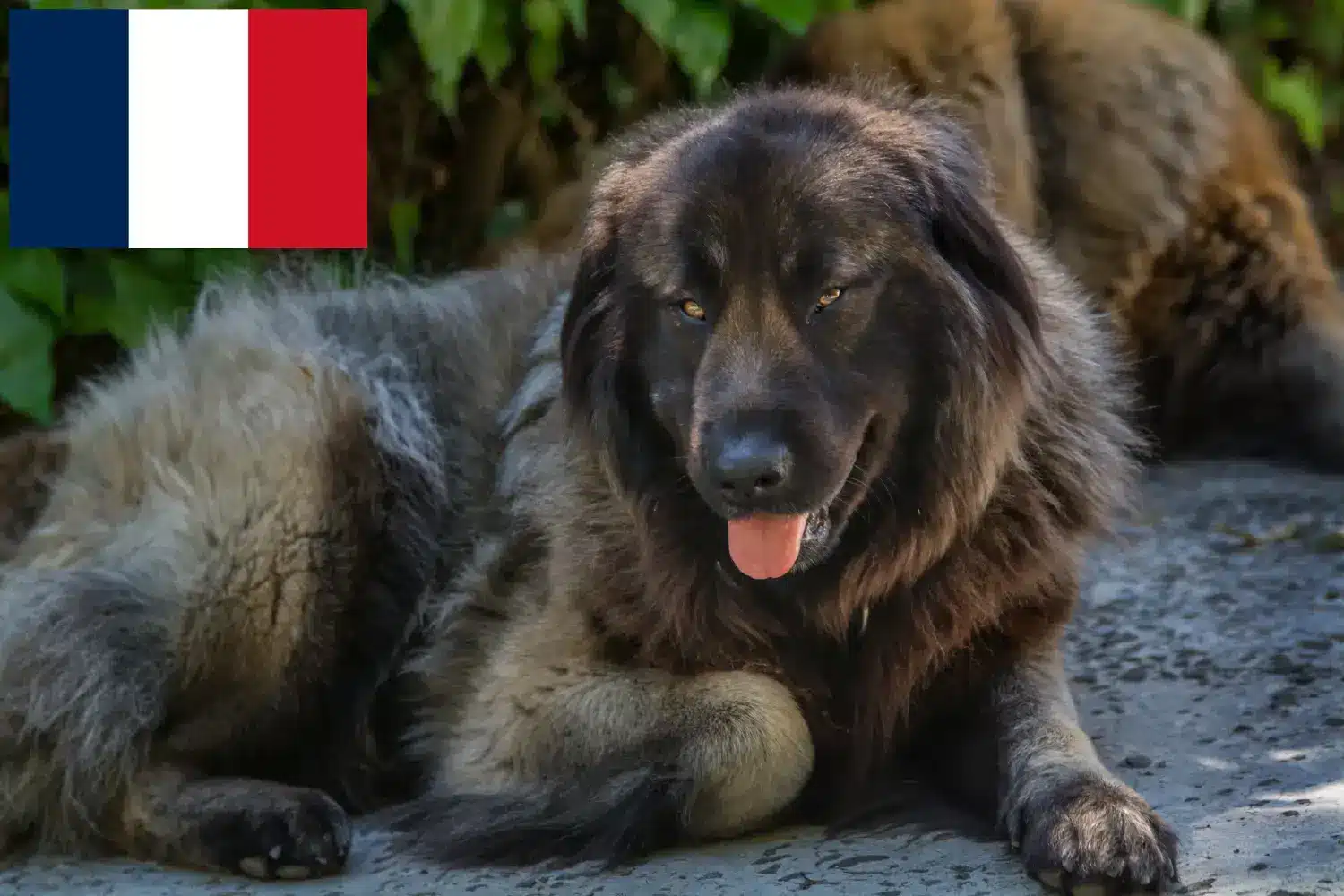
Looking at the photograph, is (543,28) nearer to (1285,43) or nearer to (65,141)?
(65,141)

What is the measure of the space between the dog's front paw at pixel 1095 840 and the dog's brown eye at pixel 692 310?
121 cm

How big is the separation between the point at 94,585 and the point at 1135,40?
4.54 metres

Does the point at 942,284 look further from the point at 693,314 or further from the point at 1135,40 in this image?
the point at 1135,40

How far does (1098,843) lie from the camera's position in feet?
10.9

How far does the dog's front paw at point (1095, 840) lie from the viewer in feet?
10.7

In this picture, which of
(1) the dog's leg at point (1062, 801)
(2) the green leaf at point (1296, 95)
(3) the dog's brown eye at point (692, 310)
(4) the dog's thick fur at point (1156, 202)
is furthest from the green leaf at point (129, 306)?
(2) the green leaf at point (1296, 95)

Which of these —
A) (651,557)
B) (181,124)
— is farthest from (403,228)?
(651,557)

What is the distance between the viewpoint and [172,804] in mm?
4012

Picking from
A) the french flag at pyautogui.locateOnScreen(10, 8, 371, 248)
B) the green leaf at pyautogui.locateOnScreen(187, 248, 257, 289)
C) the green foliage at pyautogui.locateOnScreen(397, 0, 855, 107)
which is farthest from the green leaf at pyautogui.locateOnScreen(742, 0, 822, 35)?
the green leaf at pyautogui.locateOnScreen(187, 248, 257, 289)

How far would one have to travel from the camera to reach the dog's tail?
12.3ft

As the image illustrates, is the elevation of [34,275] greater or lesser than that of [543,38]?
lesser

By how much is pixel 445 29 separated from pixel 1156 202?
9.26 ft

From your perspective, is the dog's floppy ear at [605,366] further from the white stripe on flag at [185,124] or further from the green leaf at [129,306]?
the green leaf at [129,306]

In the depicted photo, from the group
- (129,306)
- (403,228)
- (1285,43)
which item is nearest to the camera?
(129,306)
